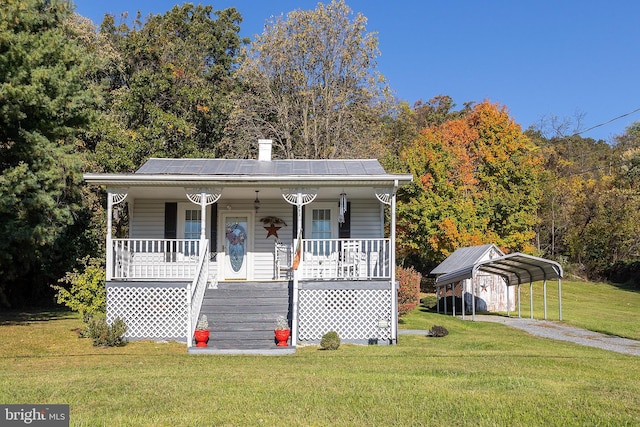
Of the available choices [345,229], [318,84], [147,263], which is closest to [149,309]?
[147,263]

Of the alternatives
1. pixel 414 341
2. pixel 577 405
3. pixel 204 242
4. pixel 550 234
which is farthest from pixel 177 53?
pixel 577 405

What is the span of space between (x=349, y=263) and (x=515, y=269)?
34.3 feet

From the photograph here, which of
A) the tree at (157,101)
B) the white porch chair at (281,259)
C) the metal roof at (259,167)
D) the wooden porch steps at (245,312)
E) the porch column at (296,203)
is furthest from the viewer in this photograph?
the tree at (157,101)

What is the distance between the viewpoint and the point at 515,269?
961 inches

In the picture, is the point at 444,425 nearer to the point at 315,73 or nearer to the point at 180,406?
the point at 180,406

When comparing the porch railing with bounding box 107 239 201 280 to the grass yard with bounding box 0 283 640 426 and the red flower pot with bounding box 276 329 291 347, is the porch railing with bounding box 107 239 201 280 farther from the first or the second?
the red flower pot with bounding box 276 329 291 347

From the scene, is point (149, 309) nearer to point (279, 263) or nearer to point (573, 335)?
point (279, 263)

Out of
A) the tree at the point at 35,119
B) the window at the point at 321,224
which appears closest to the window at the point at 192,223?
the window at the point at 321,224

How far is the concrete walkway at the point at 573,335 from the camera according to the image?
15170 mm

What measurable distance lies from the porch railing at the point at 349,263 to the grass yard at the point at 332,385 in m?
2.22

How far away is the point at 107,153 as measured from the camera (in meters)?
23.8

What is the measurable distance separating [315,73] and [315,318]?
18.6m

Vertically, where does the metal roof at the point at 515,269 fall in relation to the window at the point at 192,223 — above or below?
below

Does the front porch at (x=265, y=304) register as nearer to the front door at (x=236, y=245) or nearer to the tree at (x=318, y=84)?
the front door at (x=236, y=245)
